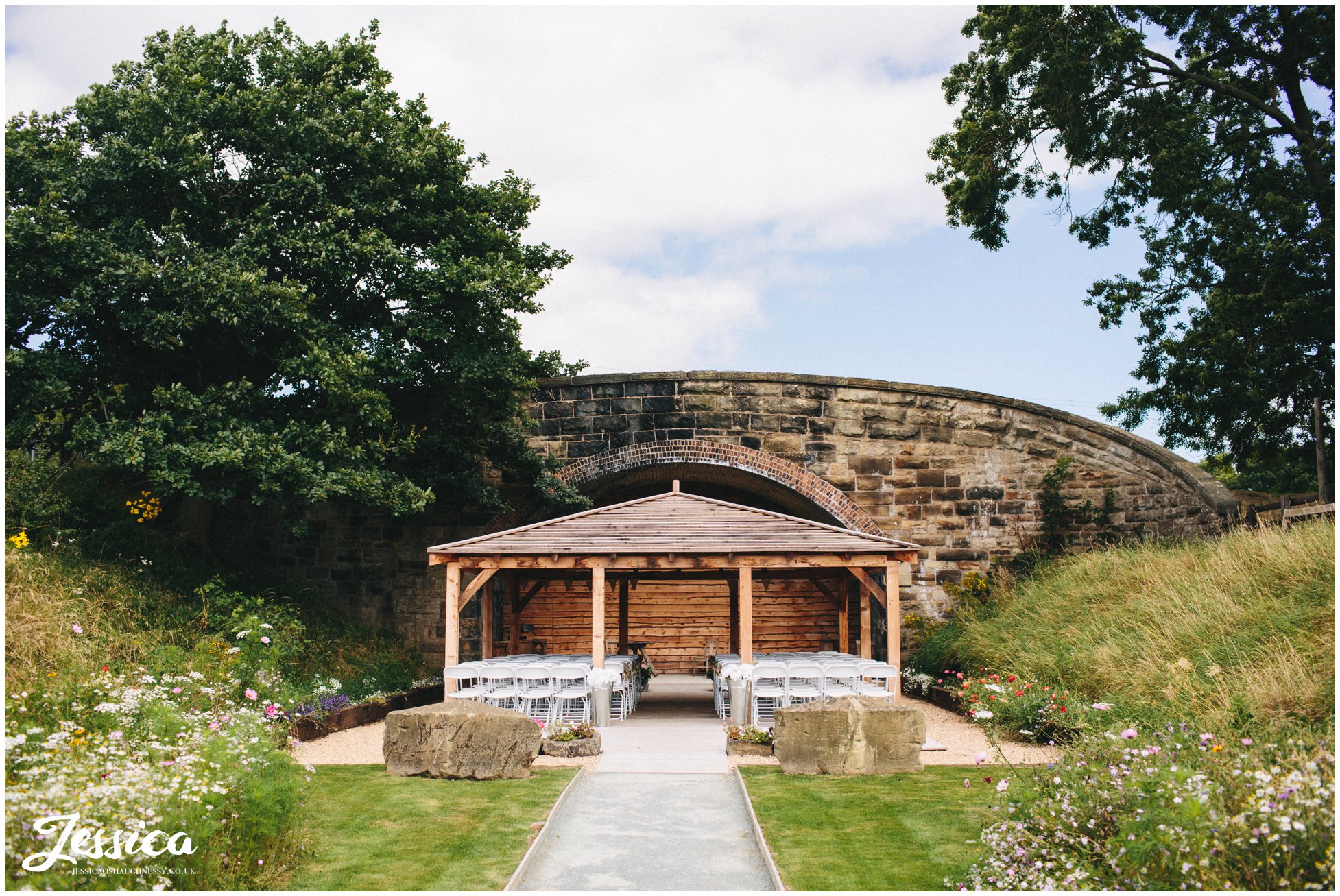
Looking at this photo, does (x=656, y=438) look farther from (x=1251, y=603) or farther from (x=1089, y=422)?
(x=1251, y=603)

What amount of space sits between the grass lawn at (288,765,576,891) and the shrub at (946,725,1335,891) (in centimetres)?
268

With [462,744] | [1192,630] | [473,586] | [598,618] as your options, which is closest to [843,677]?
[598,618]

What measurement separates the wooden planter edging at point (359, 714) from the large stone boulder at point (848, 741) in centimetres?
461

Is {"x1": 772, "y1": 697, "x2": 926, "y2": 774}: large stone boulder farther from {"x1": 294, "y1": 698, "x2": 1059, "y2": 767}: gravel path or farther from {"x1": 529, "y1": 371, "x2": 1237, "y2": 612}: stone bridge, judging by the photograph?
{"x1": 529, "y1": 371, "x2": 1237, "y2": 612}: stone bridge

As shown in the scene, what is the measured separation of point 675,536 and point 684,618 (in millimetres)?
Result: 8134

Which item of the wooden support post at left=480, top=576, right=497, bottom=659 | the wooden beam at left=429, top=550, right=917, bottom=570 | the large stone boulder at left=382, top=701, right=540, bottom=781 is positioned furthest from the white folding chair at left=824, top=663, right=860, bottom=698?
the wooden support post at left=480, top=576, right=497, bottom=659

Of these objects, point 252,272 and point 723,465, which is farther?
point 723,465

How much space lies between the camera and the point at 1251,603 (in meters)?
8.12

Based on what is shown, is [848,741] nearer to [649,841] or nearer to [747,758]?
[747,758]

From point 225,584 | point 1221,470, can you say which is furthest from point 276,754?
point 1221,470

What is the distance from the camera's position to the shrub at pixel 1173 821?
4.00m

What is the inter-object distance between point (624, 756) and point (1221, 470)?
28188mm

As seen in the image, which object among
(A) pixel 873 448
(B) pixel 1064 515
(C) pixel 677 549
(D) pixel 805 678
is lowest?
(D) pixel 805 678

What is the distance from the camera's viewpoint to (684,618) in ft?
63.7
